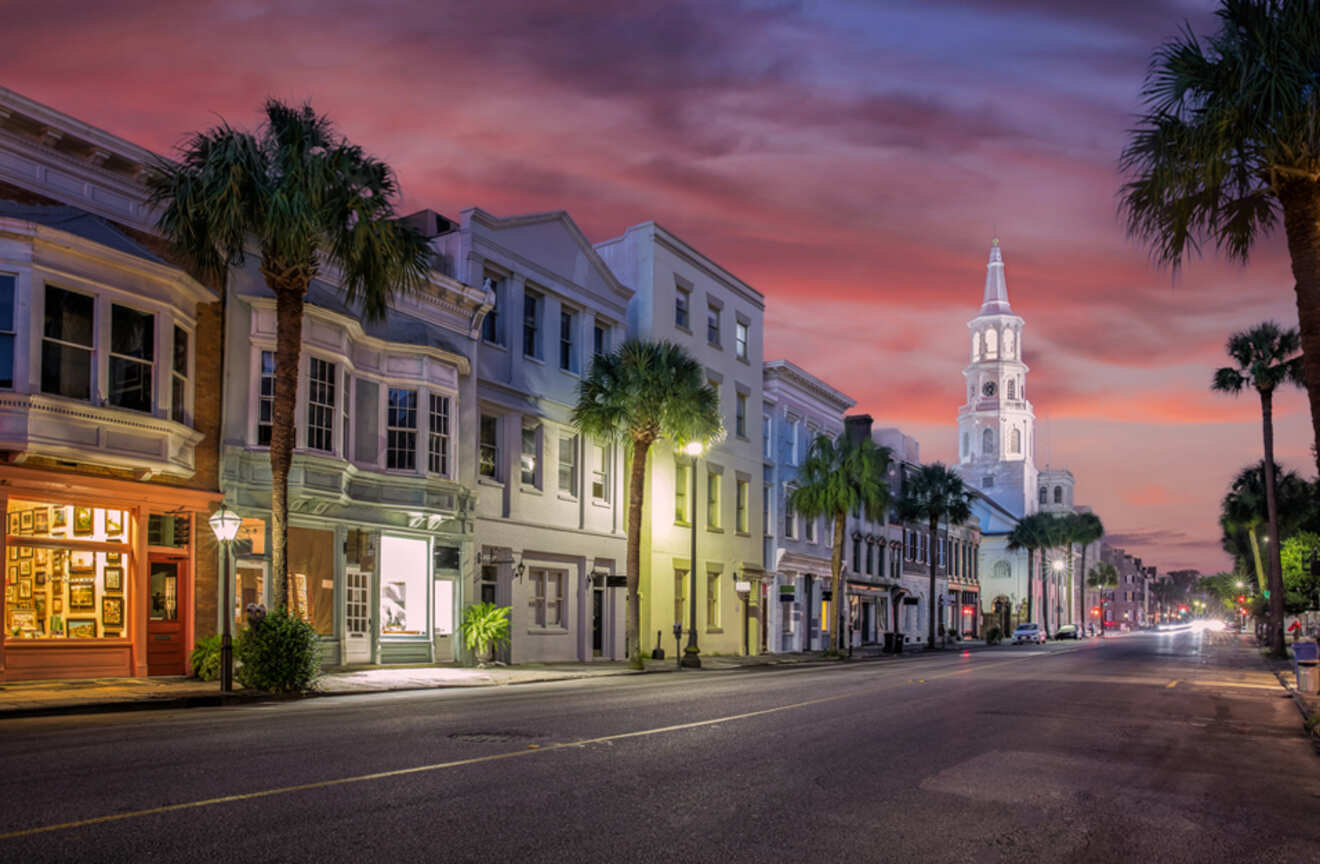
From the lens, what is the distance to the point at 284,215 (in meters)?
19.6

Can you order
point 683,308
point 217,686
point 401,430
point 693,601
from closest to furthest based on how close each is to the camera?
point 217,686
point 401,430
point 693,601
point 683,308

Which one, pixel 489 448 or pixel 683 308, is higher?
pixel 683 308

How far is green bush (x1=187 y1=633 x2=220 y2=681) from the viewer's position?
2128 cm

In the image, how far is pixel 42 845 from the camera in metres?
6.26

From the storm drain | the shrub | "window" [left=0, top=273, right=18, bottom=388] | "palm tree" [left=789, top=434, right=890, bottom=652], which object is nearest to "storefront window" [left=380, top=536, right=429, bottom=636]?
the shrub

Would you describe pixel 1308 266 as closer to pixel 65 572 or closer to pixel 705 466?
pixel 65 572

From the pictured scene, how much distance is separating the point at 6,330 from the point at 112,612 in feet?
19.2

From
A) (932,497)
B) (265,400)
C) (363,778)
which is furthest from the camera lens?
(932,497)

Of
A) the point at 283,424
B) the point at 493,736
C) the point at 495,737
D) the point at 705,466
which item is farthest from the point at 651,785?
the point at 705,466

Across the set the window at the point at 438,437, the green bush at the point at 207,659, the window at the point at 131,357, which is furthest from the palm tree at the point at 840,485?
the window at the point at 131,357

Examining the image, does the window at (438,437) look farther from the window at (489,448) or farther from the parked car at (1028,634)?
the parked car at (1028,634)

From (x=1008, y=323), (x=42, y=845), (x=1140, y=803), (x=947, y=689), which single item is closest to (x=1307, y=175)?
(x=1140, y=803)

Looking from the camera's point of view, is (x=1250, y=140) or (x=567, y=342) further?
(x=567, y=342)

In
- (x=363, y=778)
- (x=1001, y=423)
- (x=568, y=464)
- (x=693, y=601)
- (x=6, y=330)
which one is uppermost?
(x=1001, y=423)
